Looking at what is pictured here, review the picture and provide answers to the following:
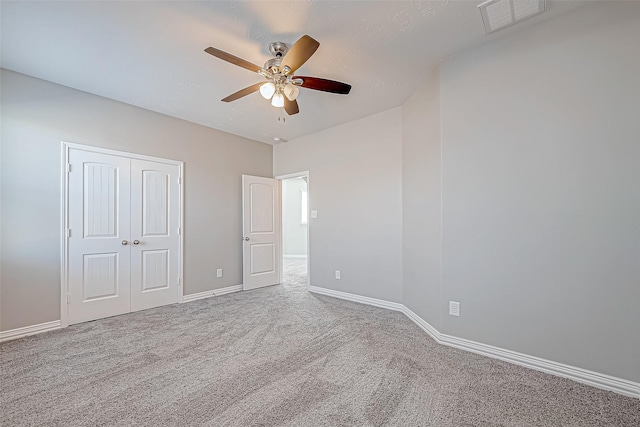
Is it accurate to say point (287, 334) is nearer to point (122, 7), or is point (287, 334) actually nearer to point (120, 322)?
point (120, 322)

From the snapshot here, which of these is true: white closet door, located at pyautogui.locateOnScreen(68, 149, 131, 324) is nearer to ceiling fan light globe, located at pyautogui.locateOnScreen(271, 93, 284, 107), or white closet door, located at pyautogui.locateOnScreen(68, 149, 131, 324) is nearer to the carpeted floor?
the carpeted floor

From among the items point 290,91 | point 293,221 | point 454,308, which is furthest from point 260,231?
point 293,221

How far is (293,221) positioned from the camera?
349 inches

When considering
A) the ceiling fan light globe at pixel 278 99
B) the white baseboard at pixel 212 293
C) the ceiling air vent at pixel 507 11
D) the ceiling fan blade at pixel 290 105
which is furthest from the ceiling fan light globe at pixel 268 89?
the white baseboard at pixel 212 293

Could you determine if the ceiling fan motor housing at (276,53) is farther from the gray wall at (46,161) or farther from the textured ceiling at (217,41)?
the gray wall at (46,161)

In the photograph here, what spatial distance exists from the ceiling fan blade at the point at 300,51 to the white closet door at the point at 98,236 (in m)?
2.70

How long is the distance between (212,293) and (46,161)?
2.61 meters

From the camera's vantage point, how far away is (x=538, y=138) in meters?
2.13

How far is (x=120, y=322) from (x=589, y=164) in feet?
15.5

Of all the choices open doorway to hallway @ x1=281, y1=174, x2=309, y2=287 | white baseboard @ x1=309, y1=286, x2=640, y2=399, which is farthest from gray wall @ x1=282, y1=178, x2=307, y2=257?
white baseboard @ x1=309, y1=286, x2=640, y2=399

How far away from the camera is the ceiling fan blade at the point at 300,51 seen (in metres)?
1.81

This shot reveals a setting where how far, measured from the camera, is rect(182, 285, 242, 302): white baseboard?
158 inches

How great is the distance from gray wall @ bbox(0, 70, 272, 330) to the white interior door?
2.71ft

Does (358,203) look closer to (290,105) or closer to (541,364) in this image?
(290,105)
